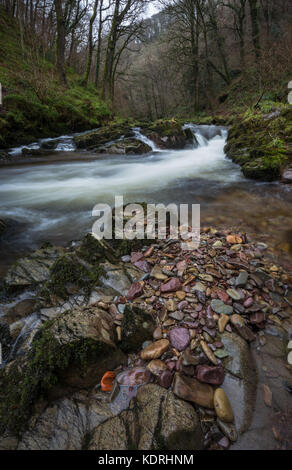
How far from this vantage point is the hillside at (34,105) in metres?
10.4

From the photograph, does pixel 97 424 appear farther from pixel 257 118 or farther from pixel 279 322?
pixel 257 118

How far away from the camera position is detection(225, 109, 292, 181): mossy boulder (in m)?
5.99

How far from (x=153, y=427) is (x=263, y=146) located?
24.4 ft

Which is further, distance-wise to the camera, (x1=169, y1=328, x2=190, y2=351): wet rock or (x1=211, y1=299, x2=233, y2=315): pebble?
(x1=211, y1=299, x2=233, y2=315): pebble

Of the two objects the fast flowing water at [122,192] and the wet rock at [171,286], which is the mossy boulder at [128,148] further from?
the wet rock at [171,286]

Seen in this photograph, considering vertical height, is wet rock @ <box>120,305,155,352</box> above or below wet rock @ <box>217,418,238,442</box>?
above

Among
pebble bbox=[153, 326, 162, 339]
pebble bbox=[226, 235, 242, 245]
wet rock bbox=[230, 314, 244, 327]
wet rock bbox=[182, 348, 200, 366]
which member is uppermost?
pebble bbox=[226, 235, 242, 245]

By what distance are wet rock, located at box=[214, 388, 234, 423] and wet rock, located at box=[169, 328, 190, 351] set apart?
1.13ft

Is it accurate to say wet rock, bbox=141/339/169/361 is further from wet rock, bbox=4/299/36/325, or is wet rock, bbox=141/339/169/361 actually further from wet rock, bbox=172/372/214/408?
wet rock, bbox=4/299/36/325

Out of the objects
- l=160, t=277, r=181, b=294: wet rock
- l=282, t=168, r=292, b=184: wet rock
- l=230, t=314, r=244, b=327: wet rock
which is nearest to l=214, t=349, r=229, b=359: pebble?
l=230, t=314, r=244, b=327: wet rock

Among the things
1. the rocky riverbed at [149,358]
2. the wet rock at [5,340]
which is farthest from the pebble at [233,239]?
the wet rock at [5,340]

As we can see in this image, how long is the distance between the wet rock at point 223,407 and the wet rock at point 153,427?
14 centimetres

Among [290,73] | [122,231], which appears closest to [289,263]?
[122,231]

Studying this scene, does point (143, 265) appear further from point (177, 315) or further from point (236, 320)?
point (236, 320)
